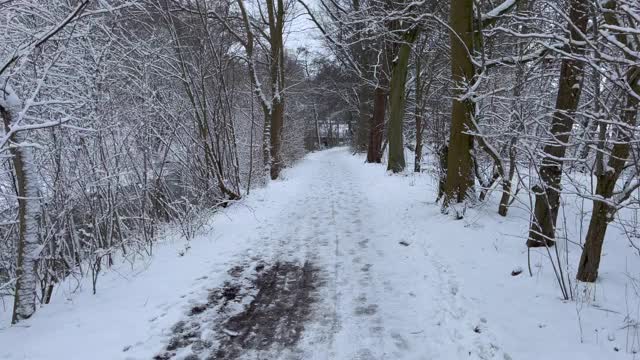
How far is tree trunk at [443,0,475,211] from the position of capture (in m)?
8.12

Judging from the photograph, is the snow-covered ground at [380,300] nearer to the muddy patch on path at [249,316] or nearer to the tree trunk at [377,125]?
the muddy patch on path at [249,316]

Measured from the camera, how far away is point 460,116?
27.3ft

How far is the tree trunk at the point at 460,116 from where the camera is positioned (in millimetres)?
8125

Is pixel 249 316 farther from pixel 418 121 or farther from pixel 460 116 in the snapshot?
pixel 418 121

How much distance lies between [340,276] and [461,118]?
438cm

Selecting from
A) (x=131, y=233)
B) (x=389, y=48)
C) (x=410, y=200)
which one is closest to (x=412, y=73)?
(x=389, y=48)

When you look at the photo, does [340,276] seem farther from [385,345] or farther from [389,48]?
[389,48]

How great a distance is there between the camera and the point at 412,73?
20.5 m

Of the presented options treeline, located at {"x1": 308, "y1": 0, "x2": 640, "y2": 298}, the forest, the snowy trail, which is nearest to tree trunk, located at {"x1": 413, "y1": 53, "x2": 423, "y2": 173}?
treeline, located at {"x1": 308, "y1": 0, "x2": 640, "y2": 298}

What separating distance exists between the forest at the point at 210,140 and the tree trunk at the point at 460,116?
3 cm

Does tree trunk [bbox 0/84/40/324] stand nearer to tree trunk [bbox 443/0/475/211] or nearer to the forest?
the forest

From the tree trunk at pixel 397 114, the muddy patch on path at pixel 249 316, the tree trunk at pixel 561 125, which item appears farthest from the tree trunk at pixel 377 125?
the muddy patch on path at pixel 249 316

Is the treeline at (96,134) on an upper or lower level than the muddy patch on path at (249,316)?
upper

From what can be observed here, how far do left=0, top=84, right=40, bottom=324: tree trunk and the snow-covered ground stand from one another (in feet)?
0.82
